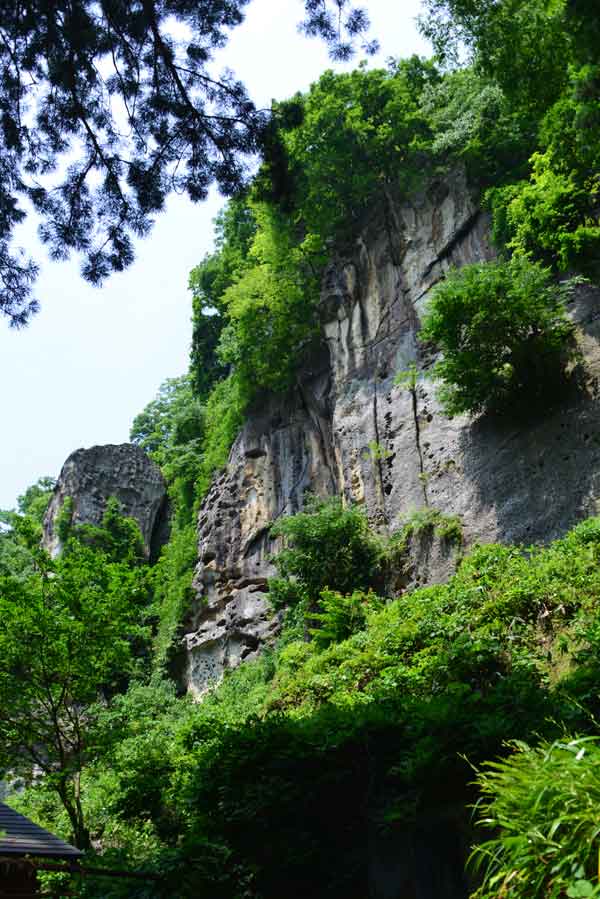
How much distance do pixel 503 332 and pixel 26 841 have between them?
33.8 ft

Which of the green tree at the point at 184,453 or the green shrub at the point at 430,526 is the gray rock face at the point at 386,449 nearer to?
the green shrub at the point at 430,526

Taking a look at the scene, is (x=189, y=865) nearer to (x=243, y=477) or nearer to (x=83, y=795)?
(x=83, y=795)

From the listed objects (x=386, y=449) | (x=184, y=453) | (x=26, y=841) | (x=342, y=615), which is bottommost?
(x=26, y=841)

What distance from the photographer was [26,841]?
720 cm

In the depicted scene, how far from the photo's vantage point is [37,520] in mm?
33094

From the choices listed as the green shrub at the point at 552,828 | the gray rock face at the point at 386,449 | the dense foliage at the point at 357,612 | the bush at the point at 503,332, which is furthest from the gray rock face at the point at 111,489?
the green shrub at the point at 552,828

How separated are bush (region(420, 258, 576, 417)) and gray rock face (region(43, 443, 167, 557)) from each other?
1588 cm

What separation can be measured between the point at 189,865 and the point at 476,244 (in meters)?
14.8

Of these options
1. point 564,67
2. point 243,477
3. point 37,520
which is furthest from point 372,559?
point 37,520

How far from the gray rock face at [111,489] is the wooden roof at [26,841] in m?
18.7

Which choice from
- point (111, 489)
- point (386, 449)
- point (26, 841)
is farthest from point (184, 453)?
point (26, 841)

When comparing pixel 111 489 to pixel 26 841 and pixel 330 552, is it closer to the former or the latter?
pixel 330 552

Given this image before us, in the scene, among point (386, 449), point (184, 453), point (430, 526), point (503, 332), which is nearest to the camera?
point (503, 332)

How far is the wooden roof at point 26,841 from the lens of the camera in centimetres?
689
